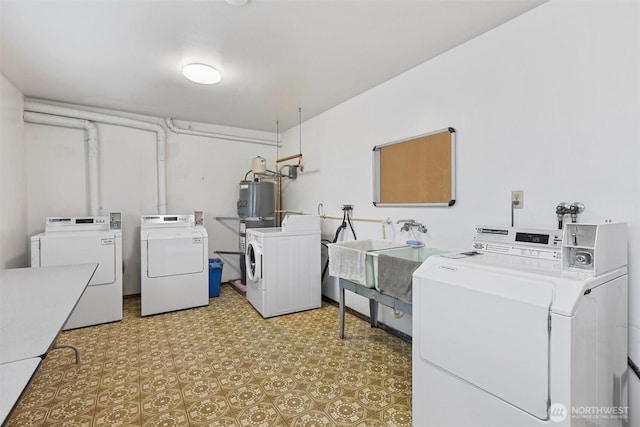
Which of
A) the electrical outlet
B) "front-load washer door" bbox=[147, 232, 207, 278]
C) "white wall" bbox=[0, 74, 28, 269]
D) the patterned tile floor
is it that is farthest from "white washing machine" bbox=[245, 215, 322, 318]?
"white wall" bbox=[0, 74, 28, 269]

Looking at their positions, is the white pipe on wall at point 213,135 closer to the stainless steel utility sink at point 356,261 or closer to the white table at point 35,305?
the white table at point 35,305

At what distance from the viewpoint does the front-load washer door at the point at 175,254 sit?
11.6ft

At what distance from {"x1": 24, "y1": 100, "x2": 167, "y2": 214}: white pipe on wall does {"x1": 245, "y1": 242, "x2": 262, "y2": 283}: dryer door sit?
5.16 feet

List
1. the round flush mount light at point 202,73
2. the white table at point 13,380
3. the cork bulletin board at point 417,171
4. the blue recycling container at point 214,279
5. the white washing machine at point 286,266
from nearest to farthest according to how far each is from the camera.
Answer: the white table at point 13,380 → the cork bulletin board at point 417,171 → the round flush mount light at point 202,73 → the white washing machine at point 286,266 → the blue recycling container at point 214,279

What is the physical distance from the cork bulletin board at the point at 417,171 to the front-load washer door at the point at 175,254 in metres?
2.37

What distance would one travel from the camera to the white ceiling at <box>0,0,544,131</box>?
6.32 ft

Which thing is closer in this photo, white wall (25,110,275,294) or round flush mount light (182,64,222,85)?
round flush mount light (182,64,222,85)

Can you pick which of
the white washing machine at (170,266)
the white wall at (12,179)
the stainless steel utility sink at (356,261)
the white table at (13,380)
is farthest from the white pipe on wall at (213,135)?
the white table at (13,380)

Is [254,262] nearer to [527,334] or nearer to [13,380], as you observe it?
[13,380]

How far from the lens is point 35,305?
1528mm

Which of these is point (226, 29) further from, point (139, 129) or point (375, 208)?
point (139, 129)

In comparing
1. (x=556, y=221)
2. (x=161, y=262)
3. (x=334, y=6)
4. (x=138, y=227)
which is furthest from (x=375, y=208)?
(x=138, y=227)

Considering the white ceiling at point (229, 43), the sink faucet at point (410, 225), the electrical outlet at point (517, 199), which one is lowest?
the sink faucet at point (410, 225)

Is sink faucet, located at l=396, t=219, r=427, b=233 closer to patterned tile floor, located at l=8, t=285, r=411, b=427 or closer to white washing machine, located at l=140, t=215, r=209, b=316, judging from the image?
patterned tile floor, located at l=8, t=285, r=411, b=427
